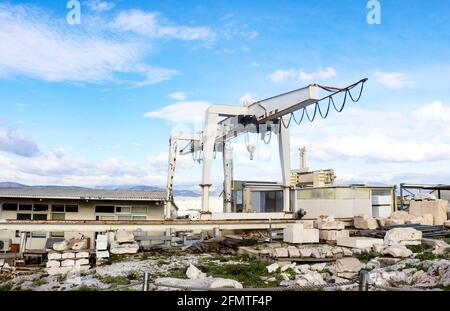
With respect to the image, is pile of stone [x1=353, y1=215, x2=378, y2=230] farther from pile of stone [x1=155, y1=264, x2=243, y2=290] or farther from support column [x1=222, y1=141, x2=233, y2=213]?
pile of stone [x1=155, y1=264, x2=243, y2=290]

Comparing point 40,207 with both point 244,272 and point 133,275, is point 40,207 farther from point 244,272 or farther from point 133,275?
point 244,272

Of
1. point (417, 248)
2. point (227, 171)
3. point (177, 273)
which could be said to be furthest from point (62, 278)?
point (227, 171)

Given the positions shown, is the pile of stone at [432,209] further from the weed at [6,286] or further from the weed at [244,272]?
the weed at [6,286]

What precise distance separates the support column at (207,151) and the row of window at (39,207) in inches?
262

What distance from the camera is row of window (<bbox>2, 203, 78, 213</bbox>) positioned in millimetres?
18516

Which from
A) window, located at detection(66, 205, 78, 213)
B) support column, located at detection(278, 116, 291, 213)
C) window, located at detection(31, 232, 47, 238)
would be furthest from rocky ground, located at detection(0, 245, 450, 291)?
support column, located at detection(278, 116, 291, 213)

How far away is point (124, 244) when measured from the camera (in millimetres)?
14047

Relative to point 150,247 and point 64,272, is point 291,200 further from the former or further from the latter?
point 64,272

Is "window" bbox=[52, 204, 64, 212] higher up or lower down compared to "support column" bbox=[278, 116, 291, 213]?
lower down

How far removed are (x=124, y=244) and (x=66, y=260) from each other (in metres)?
2.64

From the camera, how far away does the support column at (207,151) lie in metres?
21.2

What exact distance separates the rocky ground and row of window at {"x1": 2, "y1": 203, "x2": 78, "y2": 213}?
7532mm
